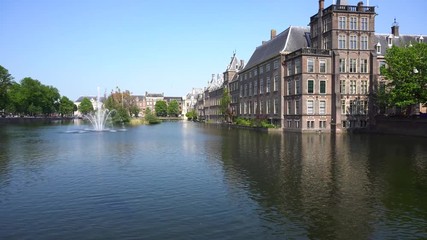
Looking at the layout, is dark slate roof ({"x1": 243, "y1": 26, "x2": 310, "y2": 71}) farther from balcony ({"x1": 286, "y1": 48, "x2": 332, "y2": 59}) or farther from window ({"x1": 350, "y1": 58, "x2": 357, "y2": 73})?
window ({"x1": 350, "y1": 58, "x2": 357, "y2": 73})

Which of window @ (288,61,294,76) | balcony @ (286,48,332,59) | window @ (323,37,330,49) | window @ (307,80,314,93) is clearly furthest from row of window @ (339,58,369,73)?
window @ (288,61,294,76)

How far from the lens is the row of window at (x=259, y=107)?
7731 centimetres

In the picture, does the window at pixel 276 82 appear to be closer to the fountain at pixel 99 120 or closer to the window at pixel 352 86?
the window at pixel 352 86

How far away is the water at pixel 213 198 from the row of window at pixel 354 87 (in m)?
39.7

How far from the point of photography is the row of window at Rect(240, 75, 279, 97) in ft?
254

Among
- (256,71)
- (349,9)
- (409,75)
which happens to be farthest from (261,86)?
(409,75)

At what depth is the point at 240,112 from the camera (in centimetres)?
10550

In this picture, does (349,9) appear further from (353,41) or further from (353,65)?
(353,65)

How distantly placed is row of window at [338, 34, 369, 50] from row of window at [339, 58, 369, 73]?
7.61 feet

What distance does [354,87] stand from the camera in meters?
67.3

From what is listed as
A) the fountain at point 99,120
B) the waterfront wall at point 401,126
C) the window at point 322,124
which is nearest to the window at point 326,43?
the window at point 322,124

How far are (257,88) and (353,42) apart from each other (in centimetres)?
2882

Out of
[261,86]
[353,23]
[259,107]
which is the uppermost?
[353,23]

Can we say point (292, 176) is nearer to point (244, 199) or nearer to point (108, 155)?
point (244, 199)
